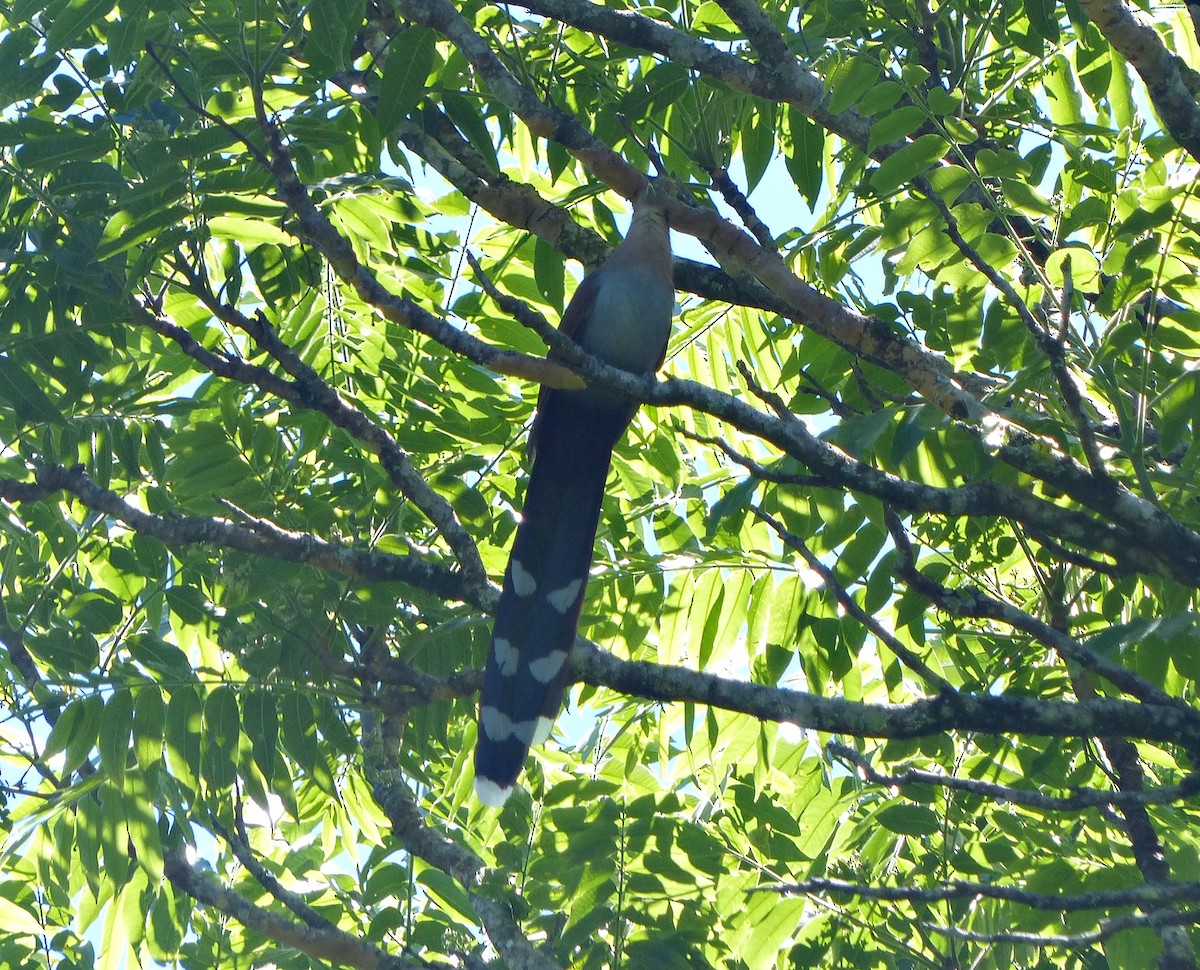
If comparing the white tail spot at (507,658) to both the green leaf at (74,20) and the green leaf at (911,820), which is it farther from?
the green leaf at (74,20)

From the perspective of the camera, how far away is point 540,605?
11.5 ft

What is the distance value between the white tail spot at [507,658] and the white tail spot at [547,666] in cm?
5

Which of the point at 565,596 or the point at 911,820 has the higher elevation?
the point at 565,596

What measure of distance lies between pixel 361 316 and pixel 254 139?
35.5 inches

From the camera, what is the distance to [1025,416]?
9.39 ft

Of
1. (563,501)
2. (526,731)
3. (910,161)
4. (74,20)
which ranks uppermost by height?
(74,20)

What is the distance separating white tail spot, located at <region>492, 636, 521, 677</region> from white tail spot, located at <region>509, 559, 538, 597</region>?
6.0 inches

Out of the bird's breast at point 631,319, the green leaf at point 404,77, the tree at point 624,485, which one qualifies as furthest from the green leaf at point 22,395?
the bird's breast at point 631,319

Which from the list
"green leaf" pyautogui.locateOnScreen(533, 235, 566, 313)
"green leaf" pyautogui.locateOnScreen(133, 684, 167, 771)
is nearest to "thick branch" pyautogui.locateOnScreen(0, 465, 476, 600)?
"green leaf" pyautogui.locateOnScreen(133, 684, 167, 771)

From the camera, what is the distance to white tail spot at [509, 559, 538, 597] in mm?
3521

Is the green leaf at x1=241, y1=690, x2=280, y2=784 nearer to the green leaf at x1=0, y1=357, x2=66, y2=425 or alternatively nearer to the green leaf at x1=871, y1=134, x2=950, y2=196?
the green leaf at x1=0, y1=357, x2=66, y2=425

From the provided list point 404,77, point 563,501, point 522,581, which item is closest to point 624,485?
point 563,501

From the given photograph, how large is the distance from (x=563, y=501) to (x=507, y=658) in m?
0.59

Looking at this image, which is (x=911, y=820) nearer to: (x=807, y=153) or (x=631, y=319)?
(x=631, y=319)
